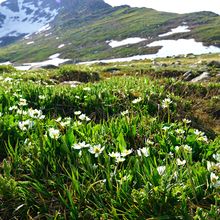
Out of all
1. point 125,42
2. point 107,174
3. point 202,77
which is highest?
point 107,174

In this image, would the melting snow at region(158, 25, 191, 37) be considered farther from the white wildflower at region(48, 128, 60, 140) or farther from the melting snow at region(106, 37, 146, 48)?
the white wildflower at region(48, 128, 60, 140)

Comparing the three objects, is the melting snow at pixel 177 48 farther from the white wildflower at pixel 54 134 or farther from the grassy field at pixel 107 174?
the white wildflower at pixel 54 134

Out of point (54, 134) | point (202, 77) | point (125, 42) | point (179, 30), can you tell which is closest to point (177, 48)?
point (179, 30)

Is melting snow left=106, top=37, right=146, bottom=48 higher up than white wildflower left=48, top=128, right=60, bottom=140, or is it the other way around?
white wildflower left=48, top=128, right=60, bottom=140

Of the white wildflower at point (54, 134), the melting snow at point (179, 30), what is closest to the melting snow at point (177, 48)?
the melting snow at point (179, 30)

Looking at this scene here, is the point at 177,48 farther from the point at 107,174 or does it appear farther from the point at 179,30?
the point at 107,174

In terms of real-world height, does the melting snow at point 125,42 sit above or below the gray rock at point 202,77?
below

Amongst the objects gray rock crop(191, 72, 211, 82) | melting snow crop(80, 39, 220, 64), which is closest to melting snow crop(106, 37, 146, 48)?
melting snow crop(80, 39, 220, 64)

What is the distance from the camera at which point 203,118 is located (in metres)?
10.5

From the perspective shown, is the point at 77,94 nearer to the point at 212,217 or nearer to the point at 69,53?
the point at 212,217

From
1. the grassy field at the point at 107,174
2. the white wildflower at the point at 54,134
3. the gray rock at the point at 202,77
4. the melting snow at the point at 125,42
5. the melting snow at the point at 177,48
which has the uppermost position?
the white wildflower at the point at 54,134

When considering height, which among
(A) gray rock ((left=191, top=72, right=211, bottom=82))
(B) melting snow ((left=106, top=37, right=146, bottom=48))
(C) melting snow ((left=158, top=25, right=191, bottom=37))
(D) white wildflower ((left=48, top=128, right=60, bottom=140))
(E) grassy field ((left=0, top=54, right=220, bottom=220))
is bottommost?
(B) melting snow ((left=106, top=37, right=146, bottom=48))

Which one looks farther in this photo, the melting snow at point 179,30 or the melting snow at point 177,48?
the melting snow at point 179,30

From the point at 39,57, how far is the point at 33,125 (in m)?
189
